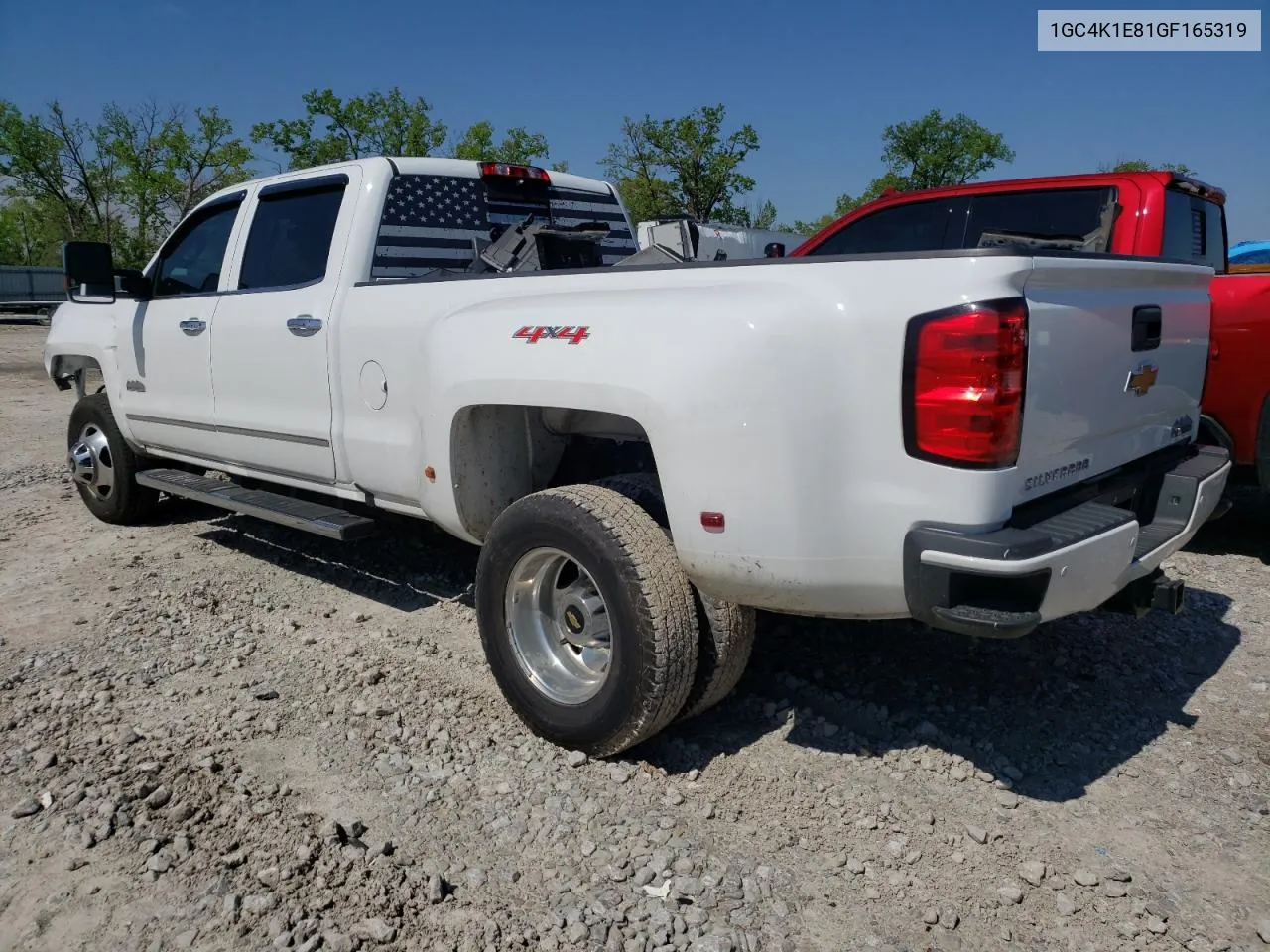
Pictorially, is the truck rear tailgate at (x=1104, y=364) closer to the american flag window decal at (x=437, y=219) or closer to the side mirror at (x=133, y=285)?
the american flag window decal at (x=437, y=219)

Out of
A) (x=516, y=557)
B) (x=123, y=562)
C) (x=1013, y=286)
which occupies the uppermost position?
(x=1013, y=286)

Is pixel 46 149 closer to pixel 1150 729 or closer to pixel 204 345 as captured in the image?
pixel 204 345

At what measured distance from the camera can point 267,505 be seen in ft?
14.8

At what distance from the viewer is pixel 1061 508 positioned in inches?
106

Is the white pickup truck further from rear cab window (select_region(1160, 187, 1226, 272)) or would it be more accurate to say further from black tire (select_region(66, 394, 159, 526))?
rear cab window (select_region(1160, 187, 1226, 272))

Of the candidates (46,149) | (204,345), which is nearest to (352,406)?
(204,345)

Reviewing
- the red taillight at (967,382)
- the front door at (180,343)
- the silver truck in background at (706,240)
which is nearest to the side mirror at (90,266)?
the front door at (180,343)

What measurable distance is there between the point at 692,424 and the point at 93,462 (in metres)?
5.09

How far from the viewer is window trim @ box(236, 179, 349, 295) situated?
4.17m

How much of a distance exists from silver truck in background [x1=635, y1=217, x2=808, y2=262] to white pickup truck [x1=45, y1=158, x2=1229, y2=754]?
0.58 m

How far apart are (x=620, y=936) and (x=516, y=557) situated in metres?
1.26

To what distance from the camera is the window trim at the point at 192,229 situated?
486 cm

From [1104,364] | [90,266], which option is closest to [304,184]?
[90,266]

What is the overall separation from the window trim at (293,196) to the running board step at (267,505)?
3.28 ft
